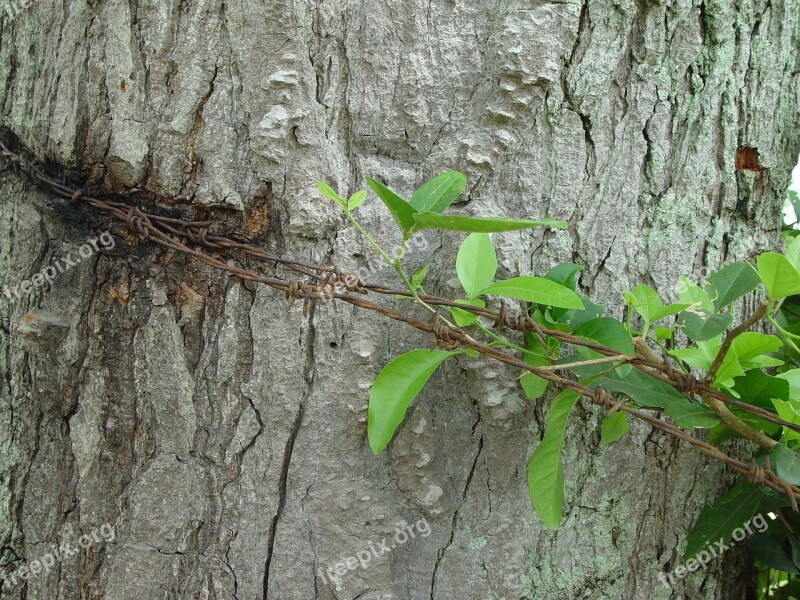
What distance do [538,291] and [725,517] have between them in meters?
0.57

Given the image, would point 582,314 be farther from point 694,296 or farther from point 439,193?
point 439,193

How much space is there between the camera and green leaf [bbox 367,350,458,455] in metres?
0.90

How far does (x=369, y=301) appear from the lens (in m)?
1.00

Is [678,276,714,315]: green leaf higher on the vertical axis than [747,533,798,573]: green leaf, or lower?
higher

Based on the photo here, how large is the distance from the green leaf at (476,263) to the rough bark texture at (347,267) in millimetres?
107

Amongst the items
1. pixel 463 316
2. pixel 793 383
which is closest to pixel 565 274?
pixel 463 316

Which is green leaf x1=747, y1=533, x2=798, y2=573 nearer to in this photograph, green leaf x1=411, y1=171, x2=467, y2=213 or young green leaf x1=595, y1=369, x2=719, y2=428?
young green leaf x1=595, y1=369, x2=719, y2=428

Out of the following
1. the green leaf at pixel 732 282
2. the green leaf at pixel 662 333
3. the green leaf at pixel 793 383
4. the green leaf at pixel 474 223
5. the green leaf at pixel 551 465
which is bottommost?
the green leaf at pixel 551 465

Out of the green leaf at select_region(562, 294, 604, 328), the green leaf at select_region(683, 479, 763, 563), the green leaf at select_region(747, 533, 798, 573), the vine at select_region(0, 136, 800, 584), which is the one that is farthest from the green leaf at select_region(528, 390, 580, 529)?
the green leaf at select_region(747, 533, 798, 573)

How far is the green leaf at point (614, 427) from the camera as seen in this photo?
1.01 m

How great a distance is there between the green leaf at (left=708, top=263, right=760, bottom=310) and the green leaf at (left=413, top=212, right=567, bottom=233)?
0.38 metres

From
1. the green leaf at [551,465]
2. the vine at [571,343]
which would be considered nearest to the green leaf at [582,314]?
the vine at [571,343]

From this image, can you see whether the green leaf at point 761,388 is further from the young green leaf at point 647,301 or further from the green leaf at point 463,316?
the green leaf at point 463,316

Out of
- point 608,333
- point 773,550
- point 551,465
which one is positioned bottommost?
point 773,550
